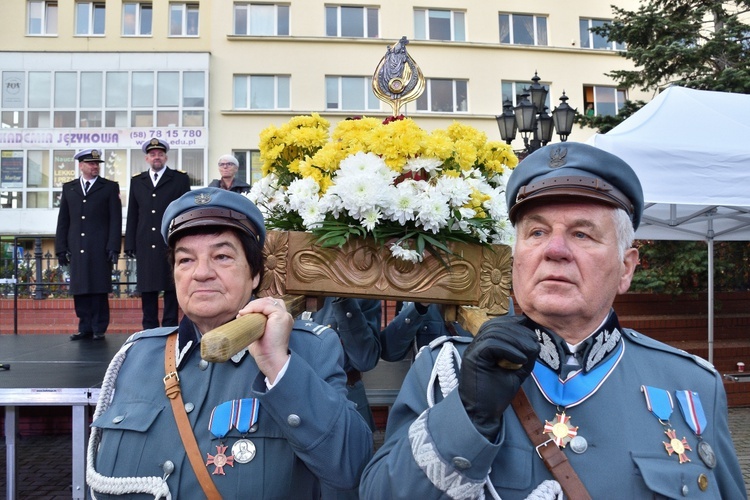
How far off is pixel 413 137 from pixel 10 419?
256cm

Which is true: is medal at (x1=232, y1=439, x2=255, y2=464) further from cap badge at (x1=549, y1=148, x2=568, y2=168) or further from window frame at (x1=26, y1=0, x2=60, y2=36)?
window frame at (x1=26, y1=0, x2=60, y2=36)

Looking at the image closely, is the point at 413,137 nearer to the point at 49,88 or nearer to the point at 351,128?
the point at 351,128

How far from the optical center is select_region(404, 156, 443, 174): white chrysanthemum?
246cm

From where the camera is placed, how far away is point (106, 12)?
2206 cm

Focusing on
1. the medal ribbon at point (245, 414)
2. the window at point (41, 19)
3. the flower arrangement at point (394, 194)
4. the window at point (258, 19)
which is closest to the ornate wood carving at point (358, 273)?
the flower arrangement at point (394, 194)

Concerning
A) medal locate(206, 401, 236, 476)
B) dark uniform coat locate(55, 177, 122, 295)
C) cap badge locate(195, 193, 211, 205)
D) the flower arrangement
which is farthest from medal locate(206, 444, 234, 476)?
dark uniform coat locate(55, 177, 122, 295)

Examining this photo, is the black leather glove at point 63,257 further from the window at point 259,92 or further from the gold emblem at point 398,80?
the window at point 259,92

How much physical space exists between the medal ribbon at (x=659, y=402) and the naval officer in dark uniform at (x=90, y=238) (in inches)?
241

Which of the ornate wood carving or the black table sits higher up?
the ornate wood carving

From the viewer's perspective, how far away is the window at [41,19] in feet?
73.3

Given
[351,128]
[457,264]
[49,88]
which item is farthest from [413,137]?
[49,88]

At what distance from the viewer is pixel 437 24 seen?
22844 millimetres

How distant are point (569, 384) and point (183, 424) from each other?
1.11m

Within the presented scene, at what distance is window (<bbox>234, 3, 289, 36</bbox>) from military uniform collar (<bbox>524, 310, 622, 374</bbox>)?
22.5 metres
